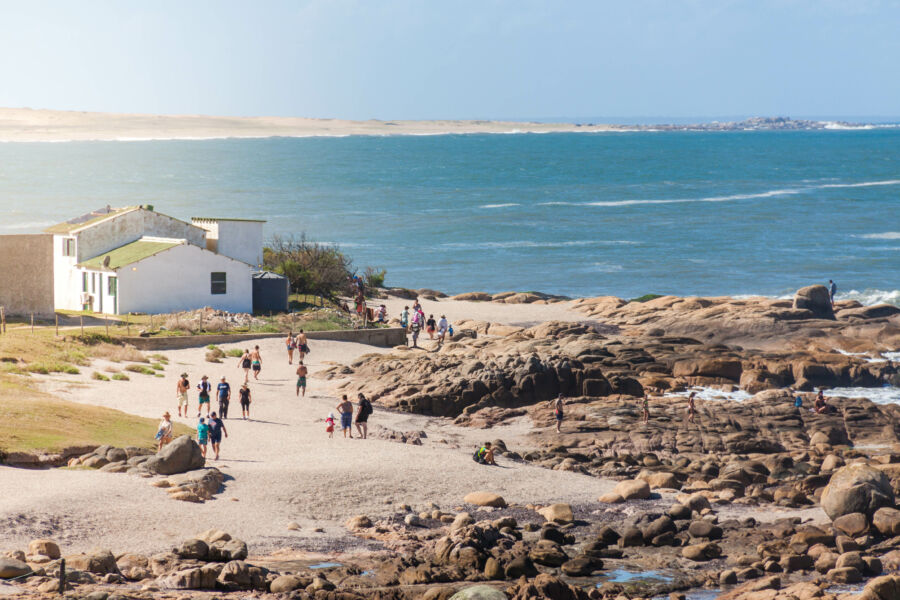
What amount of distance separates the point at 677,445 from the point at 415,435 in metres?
7.52

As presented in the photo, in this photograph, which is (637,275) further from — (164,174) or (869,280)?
(164,174)

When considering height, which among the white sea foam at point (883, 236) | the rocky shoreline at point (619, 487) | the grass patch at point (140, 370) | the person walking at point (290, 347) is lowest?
the rocky shoreline at point (619, 487)

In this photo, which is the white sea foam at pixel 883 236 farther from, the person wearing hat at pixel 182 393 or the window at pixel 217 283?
the person wearing hat at pixel 182 393

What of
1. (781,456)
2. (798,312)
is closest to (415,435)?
(781,456)

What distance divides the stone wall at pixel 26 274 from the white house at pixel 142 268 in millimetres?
2936

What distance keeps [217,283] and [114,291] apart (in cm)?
423

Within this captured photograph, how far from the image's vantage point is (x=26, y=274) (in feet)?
132

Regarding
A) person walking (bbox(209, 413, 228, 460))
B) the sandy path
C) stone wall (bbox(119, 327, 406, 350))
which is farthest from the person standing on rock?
stone wall (bbox(119, 327, 406, 350))

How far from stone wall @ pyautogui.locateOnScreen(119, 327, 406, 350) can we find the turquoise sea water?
27.4m

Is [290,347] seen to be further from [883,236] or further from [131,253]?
[883,236]

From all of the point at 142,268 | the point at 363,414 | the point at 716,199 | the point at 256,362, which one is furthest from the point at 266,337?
the point at 716,199

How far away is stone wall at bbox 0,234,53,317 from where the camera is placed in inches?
1577

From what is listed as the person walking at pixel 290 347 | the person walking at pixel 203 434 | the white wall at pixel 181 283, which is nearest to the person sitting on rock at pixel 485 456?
the person walking at pixel 203 434

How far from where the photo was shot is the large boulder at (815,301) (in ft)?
163
